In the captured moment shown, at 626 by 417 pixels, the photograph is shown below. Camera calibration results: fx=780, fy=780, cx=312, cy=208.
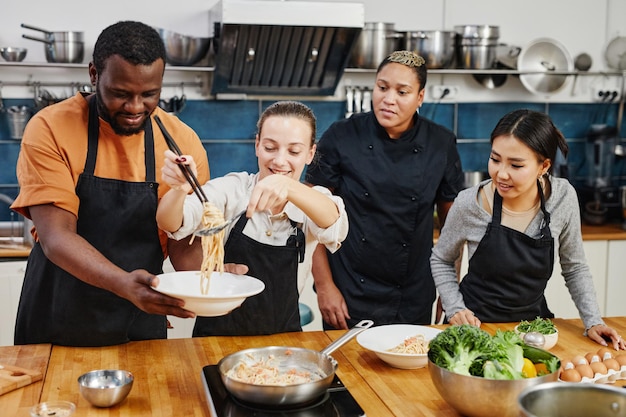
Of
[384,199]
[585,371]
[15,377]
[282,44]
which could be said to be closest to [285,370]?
[15,377]

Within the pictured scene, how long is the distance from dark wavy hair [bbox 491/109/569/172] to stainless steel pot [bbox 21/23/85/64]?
110 inches

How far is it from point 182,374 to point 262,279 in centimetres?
54

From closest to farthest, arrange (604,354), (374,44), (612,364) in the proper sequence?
(612,364) < (604,354) < (374,44)

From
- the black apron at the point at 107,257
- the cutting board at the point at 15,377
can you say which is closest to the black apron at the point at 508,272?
the black apron at the point at 107,257

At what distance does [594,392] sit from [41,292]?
1.79m

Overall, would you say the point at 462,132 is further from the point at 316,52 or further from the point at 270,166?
the point at 270,166

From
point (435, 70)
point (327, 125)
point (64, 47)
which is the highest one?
point (64, 47)

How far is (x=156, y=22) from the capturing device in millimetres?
5000

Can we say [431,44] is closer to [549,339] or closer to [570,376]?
[549,339]

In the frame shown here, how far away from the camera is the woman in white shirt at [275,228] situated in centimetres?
254

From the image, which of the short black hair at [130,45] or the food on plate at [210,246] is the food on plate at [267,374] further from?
the short black hair at [130,45]

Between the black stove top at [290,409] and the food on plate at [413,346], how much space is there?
330 mm

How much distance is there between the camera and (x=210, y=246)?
7.54ft

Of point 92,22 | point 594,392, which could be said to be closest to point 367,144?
point 594,392
